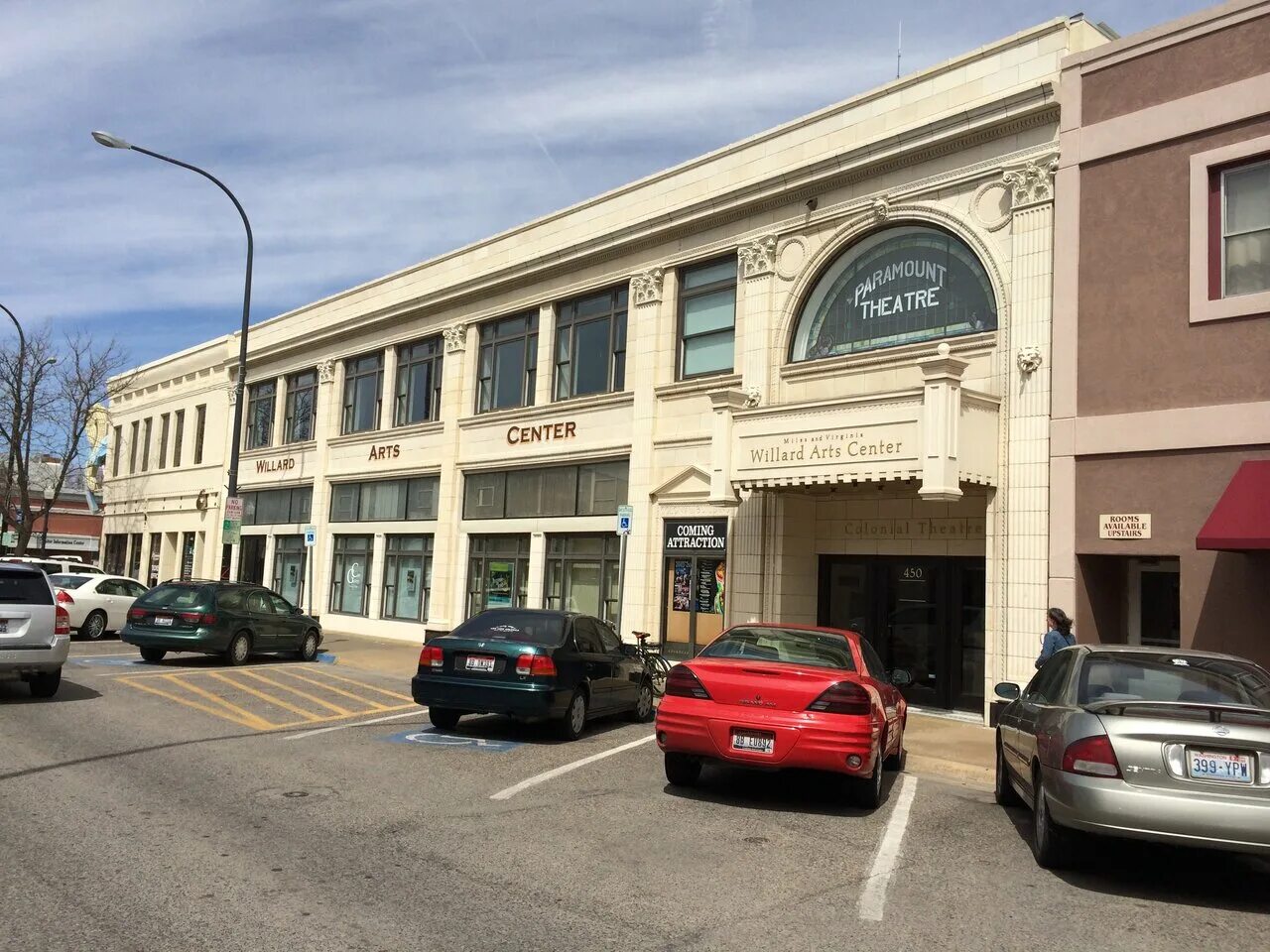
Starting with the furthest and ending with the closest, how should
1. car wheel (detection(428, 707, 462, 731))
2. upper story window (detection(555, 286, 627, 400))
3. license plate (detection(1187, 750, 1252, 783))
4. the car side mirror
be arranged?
upper story window (detection(555, 286, 627, 400)) < car wheel (detection(428, 707, 462, 731)) < the car side mirror < license plate (detection(1187, 750, 1252, 783))

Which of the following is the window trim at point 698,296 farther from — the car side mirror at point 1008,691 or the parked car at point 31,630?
the parked car at point 31,630

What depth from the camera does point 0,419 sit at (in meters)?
40.1

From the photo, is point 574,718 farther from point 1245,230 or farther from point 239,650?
point 1245,230

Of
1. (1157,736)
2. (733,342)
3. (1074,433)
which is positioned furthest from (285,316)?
(1157,736)

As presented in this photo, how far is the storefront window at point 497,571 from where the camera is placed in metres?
23.8

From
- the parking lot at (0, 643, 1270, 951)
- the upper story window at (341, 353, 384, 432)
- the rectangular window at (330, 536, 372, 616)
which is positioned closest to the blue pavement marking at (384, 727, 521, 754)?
the parking lot at (0, 643, 1270, 951)

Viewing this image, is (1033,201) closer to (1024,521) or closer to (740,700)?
(1024,521)

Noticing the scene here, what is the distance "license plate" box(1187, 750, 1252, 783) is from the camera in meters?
6.21

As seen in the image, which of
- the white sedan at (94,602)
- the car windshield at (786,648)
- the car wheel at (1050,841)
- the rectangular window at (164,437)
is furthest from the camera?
the rectangular window at (164,437)

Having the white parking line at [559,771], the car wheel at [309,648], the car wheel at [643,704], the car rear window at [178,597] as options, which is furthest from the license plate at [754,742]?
the car wheel at [309,648]

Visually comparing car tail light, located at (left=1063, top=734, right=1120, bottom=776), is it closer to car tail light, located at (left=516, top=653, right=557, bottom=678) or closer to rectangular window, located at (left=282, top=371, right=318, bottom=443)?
car tail light, located at (left=516, top=653, right=557, bottom=678)

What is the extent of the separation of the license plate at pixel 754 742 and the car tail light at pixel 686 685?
0.42 m

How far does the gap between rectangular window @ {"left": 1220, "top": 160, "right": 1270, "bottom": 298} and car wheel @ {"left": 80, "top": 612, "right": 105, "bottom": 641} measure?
22351mm

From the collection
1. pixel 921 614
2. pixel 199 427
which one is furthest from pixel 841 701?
pixel 199 427
